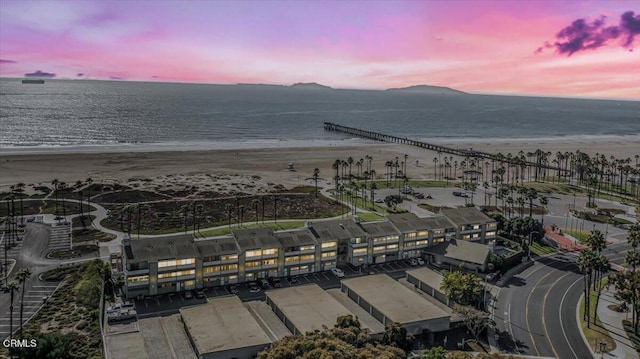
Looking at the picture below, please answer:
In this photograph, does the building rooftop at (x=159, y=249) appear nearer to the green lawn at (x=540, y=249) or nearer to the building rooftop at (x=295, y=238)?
the building rooftop at (x=295, y=238)

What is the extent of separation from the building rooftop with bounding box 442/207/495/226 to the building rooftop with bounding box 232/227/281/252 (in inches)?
1551

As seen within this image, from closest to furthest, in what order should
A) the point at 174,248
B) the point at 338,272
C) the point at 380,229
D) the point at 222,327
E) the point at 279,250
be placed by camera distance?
the point at 222,327 → the point at 174,248 → the point at 279,250 → the point at 338,272 → the point at 380,229

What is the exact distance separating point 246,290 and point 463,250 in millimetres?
41317

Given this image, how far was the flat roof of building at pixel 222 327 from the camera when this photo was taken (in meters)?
57.7

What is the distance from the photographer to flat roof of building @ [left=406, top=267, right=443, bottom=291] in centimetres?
7850

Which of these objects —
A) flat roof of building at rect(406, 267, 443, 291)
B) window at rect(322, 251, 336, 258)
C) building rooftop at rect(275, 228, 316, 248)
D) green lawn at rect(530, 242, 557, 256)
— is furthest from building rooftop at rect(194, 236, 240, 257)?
green lawn at rect(530, 242, 557, 256)

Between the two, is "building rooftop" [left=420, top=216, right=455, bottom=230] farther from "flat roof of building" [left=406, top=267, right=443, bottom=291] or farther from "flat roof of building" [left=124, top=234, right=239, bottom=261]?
"flat roof of building" [left=124, top=234, right=239, bottom=261]

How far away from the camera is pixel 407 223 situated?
9781cm

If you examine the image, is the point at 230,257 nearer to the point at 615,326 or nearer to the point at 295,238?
the point at 295,238

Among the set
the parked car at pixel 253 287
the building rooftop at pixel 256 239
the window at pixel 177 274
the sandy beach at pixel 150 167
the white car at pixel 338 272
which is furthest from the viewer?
the sandy beach at pixel 150 167

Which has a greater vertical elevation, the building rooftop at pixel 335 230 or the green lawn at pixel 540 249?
the building rooftop at pixel 335 230

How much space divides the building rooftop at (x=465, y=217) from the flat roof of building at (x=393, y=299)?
3025 cm

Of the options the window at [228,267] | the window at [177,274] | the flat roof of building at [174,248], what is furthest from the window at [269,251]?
the window at [177,274]

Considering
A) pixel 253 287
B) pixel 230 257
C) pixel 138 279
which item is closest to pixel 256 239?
pixel 230 257
